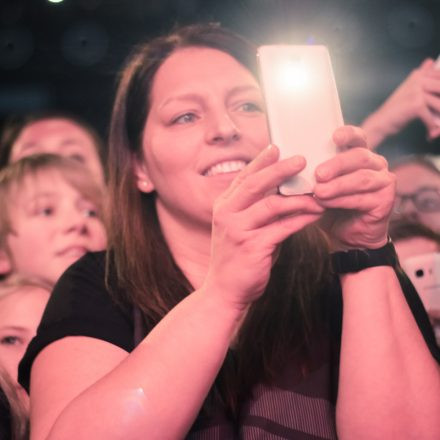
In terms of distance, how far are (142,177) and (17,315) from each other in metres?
0.36

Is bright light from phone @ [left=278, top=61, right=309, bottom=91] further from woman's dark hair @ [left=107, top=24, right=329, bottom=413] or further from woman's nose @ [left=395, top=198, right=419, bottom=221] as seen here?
woman's nose @ [left=395, top=198, right=419, bottom=221]

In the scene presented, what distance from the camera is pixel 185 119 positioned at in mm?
917

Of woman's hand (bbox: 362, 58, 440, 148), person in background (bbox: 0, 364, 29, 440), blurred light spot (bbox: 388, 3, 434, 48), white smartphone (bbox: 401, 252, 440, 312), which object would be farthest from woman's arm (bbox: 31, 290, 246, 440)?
blurred light spot (bbox: 388, 3, 434, 48)

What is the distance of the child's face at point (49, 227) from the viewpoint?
1.08m

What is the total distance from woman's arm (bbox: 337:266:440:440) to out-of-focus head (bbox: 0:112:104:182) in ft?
2.31

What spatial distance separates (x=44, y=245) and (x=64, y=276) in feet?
0.86

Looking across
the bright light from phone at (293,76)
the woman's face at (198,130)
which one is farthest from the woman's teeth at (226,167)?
the bright light from phone at (293,76)

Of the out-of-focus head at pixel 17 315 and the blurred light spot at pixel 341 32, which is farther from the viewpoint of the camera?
the blurred light spot at pixel 341 32

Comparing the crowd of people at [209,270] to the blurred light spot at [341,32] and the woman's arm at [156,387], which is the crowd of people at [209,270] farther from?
the blurred light spot at [341,32]

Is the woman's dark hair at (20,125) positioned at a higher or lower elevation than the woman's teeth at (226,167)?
higher

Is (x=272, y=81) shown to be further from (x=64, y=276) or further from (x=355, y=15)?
(x=355, y=15)

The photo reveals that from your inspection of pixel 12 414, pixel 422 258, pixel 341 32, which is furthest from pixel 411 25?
pixel 12 414

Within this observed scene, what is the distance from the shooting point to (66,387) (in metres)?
0.66

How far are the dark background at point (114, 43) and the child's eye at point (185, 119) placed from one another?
12.1 inches
